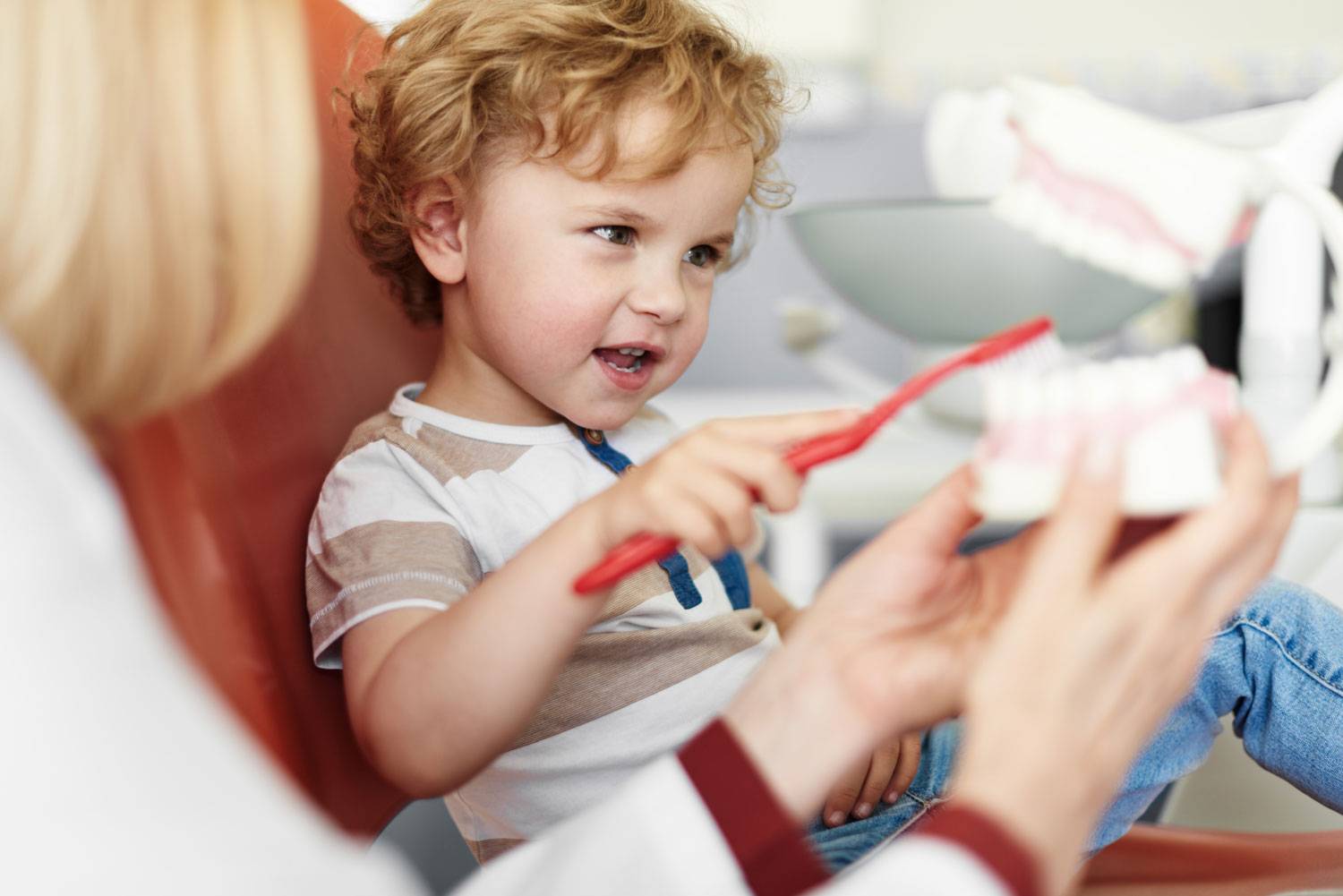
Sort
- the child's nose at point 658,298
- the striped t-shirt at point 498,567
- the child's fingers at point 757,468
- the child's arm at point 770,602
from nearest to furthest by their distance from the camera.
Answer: the child's fingers at point 757,468 → the striped t-shirt at point 498,567 → the child's nose at point 658,298 → the child's arm at point 770,602

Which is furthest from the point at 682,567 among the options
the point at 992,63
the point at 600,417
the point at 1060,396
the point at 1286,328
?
the point at 992,63

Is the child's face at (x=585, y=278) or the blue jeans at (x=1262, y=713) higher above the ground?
the child's face at (x=585, y=278)

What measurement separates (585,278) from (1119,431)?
0.33 metres

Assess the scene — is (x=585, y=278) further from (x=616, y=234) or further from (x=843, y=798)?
(x=843, y=798)

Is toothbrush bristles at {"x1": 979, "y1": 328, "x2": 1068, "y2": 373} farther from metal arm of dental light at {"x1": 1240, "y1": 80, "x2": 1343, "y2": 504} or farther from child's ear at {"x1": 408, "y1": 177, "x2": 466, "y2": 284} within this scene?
metal arm of dental light at {"x1": 1240, "y1": 80, "x2": 1343, "y2": 504}

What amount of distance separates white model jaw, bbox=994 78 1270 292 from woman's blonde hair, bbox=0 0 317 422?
0.86ft

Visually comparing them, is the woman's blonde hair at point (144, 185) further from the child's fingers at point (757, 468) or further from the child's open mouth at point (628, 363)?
the child's open mouth at point (628, 363)

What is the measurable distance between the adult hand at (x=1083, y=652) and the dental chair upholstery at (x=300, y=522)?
291 mm

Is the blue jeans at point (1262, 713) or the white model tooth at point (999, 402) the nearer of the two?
the white model tooth at point (999, 402)

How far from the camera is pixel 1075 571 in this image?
0.37 metres

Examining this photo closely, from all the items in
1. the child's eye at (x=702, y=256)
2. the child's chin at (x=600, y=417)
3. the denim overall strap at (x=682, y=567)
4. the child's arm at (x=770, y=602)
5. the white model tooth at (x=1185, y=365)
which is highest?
the child's eye at (x=702, y=256)

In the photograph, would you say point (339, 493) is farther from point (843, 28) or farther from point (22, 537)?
point (843, 28)

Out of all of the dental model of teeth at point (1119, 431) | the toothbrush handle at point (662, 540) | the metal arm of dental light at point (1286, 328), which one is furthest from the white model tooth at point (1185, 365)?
the metal arm of dental light at point (1286, 328)

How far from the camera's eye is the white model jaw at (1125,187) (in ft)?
1.43
